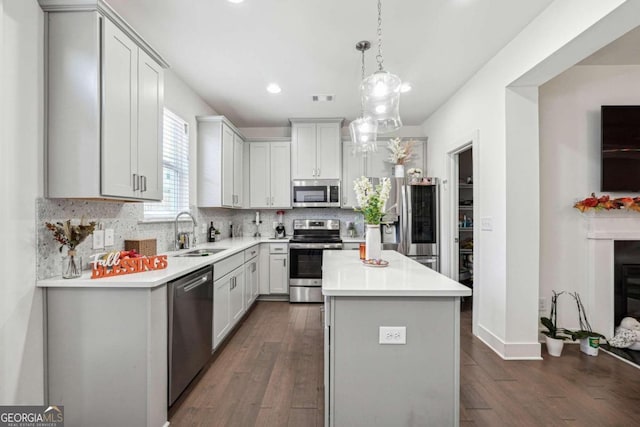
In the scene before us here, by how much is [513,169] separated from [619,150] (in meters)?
1.24

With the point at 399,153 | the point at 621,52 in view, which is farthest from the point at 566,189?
the point at 399,153

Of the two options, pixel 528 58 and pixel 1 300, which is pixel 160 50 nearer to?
pixel 1 300

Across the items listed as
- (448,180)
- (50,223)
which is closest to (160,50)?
(50,223)

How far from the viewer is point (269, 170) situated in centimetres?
466

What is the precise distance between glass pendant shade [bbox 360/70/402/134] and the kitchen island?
3.87ft

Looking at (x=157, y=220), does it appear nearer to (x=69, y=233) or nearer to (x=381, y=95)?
(x=69, y=233)

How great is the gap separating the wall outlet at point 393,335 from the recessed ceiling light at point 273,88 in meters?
2.85

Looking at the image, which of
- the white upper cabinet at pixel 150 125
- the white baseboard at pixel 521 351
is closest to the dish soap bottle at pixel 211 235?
the white upper cabinet at pixel 150 125

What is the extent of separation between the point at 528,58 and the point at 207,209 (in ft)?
12.2

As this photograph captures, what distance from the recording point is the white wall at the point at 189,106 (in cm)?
297

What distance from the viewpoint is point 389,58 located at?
2.72 meters

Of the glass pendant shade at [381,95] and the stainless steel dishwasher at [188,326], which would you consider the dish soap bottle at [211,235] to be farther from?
the glass pendant shade at [381,95]

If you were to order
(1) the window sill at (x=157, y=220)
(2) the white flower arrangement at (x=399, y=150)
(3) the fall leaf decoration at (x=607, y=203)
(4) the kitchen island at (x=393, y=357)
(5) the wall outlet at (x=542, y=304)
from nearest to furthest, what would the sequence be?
1. (4) the kitchen island at (x=393, y=357)
2. (1) the window sill at (x=157, y=220)
3. (3) the fall leaf decoration at (x=607, y=203)
4. (5) the wall outlet at (x=542, y=304)
5. (2) the white flower arrangement at (x=399, y=150)

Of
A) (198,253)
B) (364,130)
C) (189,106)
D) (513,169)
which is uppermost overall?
(189,106)
